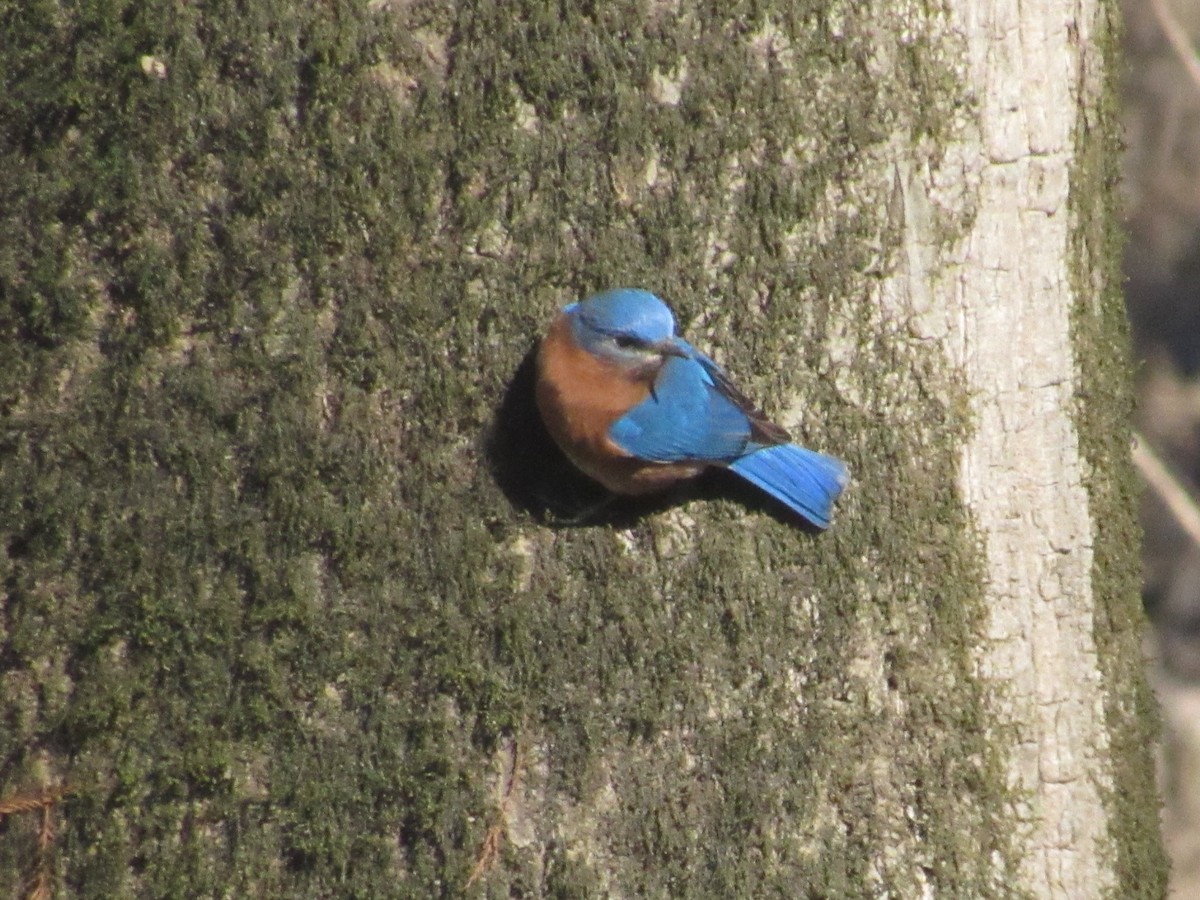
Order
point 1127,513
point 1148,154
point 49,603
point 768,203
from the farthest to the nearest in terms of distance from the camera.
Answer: point 1148,154 → point 1127,513 → point 768,203 → point 49,603

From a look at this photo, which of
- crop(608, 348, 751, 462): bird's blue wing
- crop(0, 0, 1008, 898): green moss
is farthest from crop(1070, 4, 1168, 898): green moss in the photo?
crop(608, 348, 751, 462): bird's blue wing

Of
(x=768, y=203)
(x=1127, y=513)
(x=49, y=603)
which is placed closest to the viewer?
(x=49, y=603)

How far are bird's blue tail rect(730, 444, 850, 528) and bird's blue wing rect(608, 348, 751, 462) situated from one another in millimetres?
120

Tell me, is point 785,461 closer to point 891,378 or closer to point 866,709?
point 891,378

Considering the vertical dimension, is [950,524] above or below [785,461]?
below

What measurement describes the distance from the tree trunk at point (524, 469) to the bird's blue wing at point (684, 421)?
0.36 feet

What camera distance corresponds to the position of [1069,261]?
277 centimetres

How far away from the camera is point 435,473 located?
2.55 m

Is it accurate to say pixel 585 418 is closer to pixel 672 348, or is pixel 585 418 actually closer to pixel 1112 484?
pixel 672 348

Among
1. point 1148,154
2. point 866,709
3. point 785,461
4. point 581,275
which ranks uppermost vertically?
point 581,275

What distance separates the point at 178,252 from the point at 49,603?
0.67 meters

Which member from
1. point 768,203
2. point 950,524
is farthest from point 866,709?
point 768,203

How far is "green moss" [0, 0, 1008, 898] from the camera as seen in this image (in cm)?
245

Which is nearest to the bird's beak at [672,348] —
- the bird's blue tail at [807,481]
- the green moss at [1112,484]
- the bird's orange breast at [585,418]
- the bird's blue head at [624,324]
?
the bird's blue head at [624,324]
